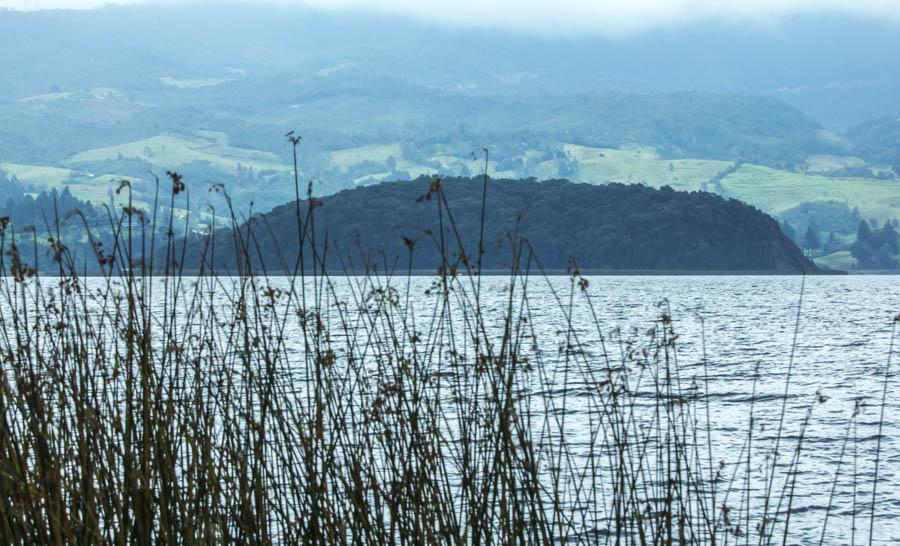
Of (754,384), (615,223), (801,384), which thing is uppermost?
(615,223)

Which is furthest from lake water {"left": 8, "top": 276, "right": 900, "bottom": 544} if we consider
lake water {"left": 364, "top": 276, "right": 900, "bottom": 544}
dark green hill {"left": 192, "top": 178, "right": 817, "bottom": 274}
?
dark green hill {"left": 192, "top": 178, "right": 817, "bottom": 274}

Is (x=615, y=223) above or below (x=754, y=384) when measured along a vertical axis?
above

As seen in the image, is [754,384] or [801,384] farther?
[801,384]

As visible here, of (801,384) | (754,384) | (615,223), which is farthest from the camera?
(615,223)

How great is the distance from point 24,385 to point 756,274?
15863 cm

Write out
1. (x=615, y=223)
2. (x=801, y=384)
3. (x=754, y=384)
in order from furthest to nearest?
(x=615, y=223) → (x=801, y=384) → (x=754, y=384)

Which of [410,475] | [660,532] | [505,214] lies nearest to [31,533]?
[410,475]

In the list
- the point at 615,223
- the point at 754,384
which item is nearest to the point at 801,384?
the point at 754,384

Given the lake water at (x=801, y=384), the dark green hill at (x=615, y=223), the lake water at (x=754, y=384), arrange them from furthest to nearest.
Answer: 1. the dark green hill at (x=615, y=223)
2. the lake water at (x=801, y=384)
3. the lake water at (x=754, y=384)

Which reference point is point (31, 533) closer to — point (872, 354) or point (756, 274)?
point (872, 354)

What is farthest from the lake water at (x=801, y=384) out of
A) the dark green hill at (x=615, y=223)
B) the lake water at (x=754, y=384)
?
the dark green hill at (x=615, y=223)

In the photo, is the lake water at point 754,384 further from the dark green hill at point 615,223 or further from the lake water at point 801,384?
the dark green hill at point 615,223

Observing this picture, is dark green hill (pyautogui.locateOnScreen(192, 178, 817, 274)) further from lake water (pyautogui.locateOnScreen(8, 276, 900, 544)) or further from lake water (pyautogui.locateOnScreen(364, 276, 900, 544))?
lake water (pyautogui.locateOnScreen(8, 276, 900, 544))

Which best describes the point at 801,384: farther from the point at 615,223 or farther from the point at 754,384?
the point at 615,223
